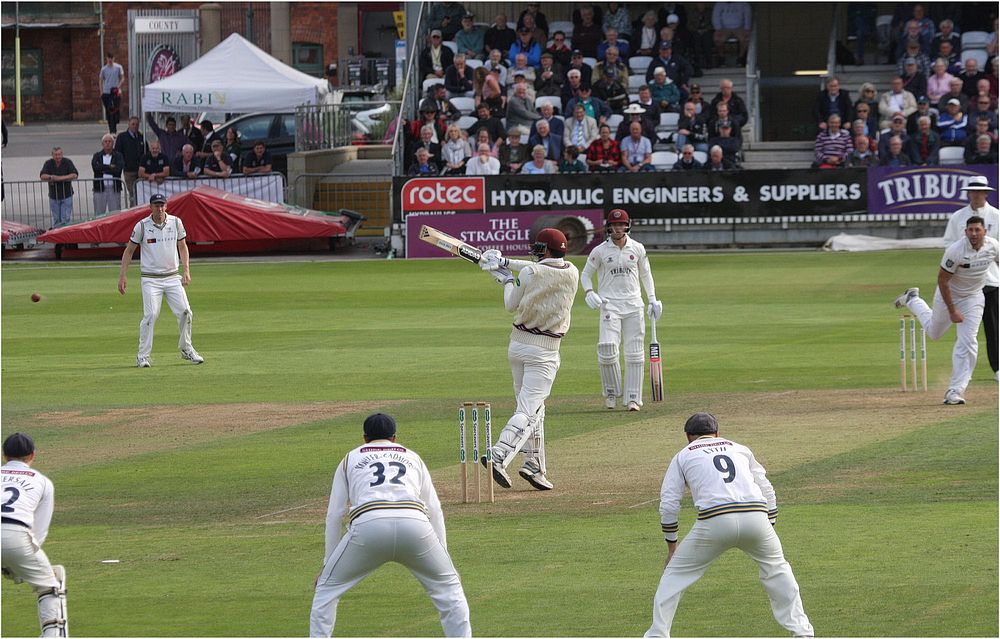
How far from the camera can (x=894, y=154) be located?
31828 millimetres

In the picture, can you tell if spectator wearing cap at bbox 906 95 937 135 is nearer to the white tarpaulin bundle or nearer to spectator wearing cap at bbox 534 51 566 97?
spectator wearing cap at bbox 534 51 566 97

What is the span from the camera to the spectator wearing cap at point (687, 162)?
3206 centimetres

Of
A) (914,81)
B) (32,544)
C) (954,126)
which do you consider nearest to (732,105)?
(914,81)

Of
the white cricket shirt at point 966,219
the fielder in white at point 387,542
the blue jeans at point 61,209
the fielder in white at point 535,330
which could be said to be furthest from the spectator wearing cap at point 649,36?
the fielder in white at point 387,542

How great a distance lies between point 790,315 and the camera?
23.8 meters

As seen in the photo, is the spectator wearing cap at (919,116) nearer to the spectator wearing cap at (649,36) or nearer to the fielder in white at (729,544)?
the spectator wearing cap at (649,36)

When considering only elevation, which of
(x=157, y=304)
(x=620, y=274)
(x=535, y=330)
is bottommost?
(x=157, y=304)

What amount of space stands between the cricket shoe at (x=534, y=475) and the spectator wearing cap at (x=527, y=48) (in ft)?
80.9

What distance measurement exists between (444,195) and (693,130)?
19.7ft

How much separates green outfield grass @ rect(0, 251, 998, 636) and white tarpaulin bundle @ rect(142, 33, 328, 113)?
457 inches

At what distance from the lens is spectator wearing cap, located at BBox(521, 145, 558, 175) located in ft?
105

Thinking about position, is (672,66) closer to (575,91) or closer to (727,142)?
(575,91)

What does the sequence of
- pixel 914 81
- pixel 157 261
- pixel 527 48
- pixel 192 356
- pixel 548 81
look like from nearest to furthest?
1. pixel 157 261
2. pixel 192 356
3. pixel 914 81
4. pixel 548 81
5. pixel 527 48

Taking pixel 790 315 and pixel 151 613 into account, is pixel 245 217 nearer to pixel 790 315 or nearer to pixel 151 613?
pixel 790 315
